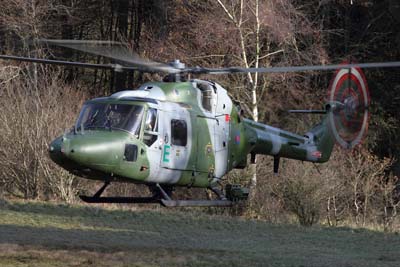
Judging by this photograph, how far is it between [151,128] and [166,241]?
5251mm

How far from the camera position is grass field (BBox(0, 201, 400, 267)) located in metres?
16.1

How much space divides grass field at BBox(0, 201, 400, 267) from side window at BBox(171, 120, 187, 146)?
2.07m

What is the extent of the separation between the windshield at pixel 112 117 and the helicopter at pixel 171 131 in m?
0.02

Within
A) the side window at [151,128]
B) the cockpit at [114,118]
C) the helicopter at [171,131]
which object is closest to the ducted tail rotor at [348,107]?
the helicopter at [171,131]

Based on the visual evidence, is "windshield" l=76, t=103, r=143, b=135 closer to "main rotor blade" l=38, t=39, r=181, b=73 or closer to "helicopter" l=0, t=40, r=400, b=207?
"helicopter" l=0, t=40, r=400, b=207

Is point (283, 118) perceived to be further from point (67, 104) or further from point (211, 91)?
point (211, 91)

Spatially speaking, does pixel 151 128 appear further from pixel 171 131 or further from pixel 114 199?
pixel 114 199

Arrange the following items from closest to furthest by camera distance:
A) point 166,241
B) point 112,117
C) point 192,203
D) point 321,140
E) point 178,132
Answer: point 112,117 < point 192,203 < point 178,132 < point 321,140 < point 166,241

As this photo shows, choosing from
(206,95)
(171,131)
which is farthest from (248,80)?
(171,131)

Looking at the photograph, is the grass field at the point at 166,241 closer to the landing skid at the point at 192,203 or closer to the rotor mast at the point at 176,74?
the landing skid at the point at 192,203

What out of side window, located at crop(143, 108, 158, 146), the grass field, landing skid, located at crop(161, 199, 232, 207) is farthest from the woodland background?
landing skid, located at crop(161, 199, 232, 207)

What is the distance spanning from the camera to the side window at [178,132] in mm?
15008

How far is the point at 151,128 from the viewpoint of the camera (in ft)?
48.0

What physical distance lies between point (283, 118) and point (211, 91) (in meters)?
20.6
